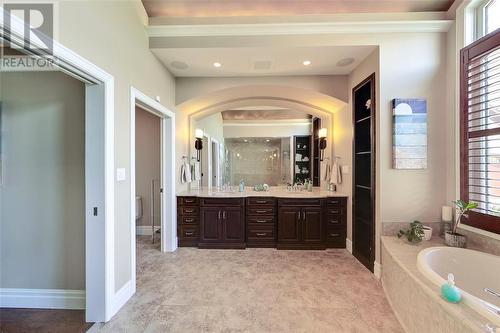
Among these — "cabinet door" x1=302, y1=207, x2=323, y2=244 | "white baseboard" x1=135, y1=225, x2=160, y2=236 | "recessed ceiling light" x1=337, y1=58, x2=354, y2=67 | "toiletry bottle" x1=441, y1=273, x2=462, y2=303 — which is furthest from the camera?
"white baseboard" x1=135, y1=225, x2=160, y2=236

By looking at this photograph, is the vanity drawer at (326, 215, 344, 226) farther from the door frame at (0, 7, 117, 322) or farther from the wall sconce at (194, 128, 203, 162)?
the door frame at (0, 7, 117, 322)

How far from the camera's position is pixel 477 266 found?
6.79 ft

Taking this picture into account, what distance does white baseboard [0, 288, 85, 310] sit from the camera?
2.22 m

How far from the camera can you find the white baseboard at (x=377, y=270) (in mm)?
2717

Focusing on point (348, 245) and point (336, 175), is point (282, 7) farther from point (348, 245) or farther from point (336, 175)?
point (348, 245)

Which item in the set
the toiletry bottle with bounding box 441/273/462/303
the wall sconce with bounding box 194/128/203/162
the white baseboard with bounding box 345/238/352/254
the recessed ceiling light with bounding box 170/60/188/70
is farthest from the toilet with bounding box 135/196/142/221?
the toiletry bottle with bounding box 441/273/462/303

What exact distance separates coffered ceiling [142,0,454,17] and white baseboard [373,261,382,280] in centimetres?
310

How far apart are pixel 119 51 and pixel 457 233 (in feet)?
13.0

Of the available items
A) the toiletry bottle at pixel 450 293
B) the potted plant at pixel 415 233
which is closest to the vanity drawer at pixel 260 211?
the potted plant at pixel 415 233

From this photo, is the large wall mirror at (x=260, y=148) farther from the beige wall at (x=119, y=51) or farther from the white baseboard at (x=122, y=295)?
the white baseboard at (x=122, y=295)

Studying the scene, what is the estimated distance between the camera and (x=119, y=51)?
2242 mm

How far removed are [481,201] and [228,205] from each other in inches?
121

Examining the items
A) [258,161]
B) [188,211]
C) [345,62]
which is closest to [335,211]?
[258,161]

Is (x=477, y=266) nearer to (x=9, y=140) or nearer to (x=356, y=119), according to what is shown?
(x=356, y=119)
